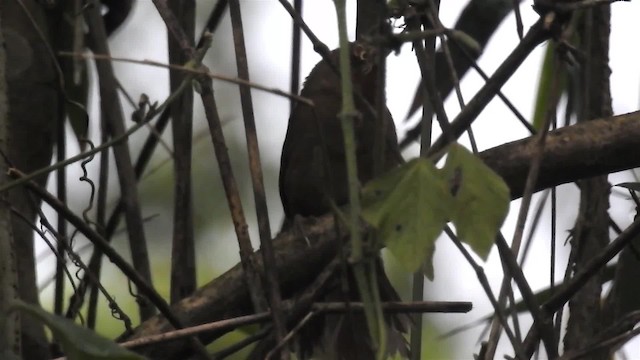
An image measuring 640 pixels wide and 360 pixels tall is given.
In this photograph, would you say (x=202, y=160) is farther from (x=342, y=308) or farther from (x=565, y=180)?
(x=342, y=308)

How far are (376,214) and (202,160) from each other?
2.47 m

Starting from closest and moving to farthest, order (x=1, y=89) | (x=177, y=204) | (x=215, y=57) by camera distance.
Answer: (x=1, y=89) → (x=177, y=204) → (x=215, y=57)

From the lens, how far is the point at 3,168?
3.76ft

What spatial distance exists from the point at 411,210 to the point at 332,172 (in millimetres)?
1326

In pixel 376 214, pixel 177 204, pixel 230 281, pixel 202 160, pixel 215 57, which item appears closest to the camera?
pixel 376 214

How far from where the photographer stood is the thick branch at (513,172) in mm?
1473

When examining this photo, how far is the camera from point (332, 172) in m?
2.15

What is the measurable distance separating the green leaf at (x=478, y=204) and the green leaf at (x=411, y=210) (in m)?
0.01

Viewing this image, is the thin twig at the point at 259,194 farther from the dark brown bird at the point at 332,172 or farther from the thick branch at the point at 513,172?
the dark brown bird at the point at 332,172

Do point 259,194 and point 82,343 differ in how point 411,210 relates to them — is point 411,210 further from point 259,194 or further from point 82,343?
point 259,194

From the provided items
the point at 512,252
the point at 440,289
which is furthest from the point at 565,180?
the point at 440,289

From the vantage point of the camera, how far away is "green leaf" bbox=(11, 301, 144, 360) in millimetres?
838

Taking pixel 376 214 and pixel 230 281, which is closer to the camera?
pixel 376 214

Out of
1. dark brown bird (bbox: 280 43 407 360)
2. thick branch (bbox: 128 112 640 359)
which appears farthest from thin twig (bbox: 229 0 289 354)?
dark brown bird (bbox: 280 43 407 360)
